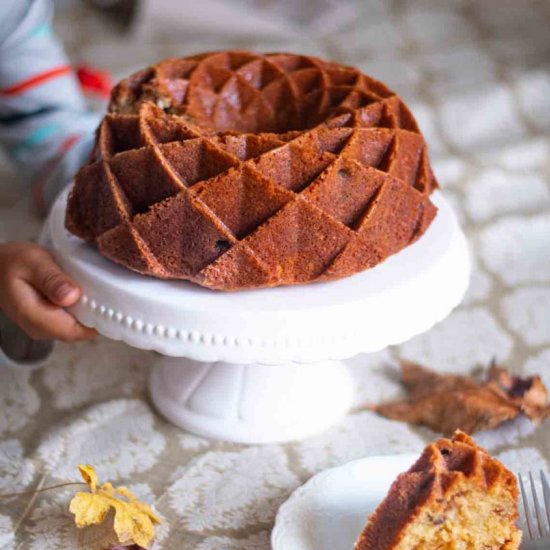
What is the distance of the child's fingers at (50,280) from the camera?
1.08 meters

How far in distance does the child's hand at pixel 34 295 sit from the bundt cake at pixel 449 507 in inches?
17.9

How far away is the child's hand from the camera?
1.13m

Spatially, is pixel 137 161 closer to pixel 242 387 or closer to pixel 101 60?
pixel 242 387

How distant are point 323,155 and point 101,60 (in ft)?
5.37

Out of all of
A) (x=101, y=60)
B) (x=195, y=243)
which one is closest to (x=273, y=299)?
(x=195, y=243)

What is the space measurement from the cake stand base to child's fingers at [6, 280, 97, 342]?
0.19 metres

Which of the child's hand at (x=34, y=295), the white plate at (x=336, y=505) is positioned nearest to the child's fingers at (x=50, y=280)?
the child's hand at (x=34, y=295)

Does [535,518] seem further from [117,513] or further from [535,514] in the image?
[117,513]

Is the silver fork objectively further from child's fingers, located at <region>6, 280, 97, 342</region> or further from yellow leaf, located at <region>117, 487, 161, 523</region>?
child's fingers, located at <region>6, 280, 97, 342</region>

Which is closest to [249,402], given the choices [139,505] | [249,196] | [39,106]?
[139,505]

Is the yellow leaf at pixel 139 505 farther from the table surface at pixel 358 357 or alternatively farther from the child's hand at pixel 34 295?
the child's hand at pixel 34 295

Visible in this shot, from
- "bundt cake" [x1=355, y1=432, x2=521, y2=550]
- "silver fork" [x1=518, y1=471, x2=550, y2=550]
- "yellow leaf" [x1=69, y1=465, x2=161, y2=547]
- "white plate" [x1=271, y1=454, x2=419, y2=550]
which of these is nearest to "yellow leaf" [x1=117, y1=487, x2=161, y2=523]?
"yellow leaf" [x1=69, y1=465, x2=161, y2=547]

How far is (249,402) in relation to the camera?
1.25 meters

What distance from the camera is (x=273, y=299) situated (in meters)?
1.04
